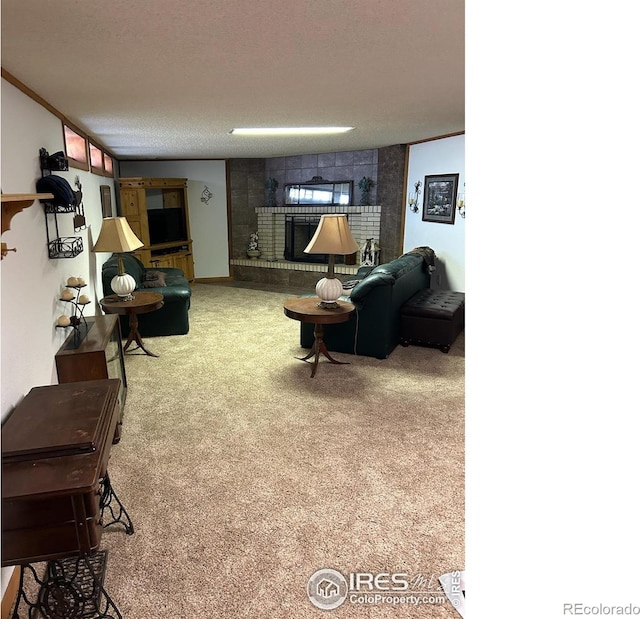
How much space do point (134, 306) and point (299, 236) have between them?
442cm

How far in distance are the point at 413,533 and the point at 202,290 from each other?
19.8 ft

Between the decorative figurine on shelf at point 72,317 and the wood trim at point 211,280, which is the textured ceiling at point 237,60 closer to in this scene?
the decorative figurine on shelf at point 72,317

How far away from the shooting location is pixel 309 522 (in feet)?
7.35

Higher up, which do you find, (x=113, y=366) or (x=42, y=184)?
(x=42, y=184)

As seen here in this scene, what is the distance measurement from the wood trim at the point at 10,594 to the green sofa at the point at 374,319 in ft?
9.89

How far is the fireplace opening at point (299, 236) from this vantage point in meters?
8.01

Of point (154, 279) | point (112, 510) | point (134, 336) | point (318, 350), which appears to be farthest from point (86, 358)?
point (154, 279)

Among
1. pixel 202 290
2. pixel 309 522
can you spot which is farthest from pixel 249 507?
pixel 202 290

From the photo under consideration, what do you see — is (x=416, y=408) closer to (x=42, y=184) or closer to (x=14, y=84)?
(x=42, y=184)

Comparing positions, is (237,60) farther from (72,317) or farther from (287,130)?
(287,130)

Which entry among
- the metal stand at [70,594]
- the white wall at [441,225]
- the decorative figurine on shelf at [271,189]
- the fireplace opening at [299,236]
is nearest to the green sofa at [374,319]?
the white wall at [441,225]

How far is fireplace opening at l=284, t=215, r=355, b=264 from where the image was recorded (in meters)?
8.01
